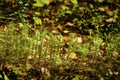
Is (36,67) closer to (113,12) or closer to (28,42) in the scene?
(28,42)

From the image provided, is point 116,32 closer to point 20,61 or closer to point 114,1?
point 114,1

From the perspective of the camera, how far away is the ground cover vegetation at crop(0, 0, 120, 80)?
10.2 ft

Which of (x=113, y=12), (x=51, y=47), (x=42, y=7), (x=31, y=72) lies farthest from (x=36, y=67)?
(x=113, y=12)

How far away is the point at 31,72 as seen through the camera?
3.10 metres

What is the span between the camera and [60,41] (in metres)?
3.06

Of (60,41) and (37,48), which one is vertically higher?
(60,41)

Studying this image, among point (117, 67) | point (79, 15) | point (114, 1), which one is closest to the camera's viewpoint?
point (117, 67)

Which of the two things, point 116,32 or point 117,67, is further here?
point 116,32

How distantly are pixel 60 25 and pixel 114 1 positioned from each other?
3.57 feet

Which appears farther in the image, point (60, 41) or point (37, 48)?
point (37, 48)

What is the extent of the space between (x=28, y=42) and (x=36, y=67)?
32cm

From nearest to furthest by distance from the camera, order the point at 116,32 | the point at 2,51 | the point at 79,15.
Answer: the point at 2,51, the point at 116,32, the point at 79,15

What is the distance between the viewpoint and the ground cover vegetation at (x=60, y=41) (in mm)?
3100

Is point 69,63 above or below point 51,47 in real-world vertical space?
below
